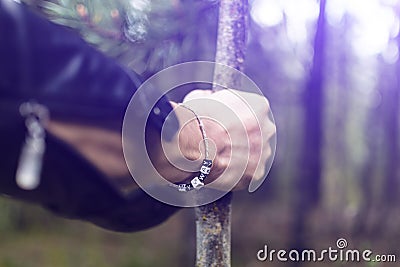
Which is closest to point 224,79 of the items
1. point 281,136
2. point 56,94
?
point 281,136

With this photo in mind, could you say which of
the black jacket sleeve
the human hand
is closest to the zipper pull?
the black jacket sleeve

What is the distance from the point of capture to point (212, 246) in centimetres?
123

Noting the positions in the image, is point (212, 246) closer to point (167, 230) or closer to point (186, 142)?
point (167, 230)

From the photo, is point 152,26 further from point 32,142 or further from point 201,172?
point 32,142

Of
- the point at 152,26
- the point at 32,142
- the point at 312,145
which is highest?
the point at 152,26

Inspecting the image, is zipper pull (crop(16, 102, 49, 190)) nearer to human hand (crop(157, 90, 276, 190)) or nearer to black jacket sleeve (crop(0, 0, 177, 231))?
black jacket sleeve (crop(0, 0, 177, 231))

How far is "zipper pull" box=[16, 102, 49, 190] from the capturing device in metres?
0.61

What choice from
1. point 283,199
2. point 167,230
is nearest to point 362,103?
point 283,199

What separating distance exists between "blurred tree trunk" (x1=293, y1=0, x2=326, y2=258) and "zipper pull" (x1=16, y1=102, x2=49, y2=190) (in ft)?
2.60

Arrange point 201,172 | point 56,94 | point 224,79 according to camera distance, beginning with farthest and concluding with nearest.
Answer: point 224,79
point 201,172
point 56,94

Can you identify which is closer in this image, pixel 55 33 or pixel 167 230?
pixel 55 33

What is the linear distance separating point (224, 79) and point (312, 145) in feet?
1.01

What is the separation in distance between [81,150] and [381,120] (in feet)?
3.02

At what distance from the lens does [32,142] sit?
2.05ft
